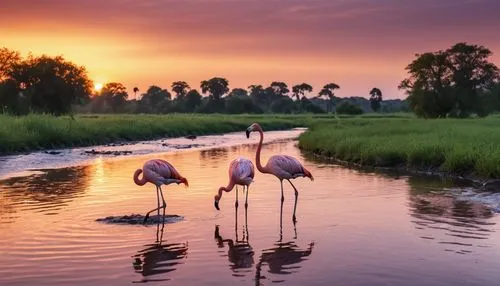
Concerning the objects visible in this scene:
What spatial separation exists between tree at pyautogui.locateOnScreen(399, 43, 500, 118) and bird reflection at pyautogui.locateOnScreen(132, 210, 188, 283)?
235ft

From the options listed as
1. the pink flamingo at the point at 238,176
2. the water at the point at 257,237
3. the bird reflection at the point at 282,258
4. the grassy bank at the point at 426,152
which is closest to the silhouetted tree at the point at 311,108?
the grassy bank at the point at 426,152

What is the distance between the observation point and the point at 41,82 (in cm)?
7000

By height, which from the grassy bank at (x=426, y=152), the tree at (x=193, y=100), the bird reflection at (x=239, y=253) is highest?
the tree at (x=193, y=100)

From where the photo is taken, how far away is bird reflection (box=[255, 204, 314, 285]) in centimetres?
982

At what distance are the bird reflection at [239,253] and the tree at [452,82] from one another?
70.4m

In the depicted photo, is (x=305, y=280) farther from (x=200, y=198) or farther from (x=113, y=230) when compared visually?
(x=200, y=198)

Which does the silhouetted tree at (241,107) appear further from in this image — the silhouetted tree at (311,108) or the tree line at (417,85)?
the tree line at (417,85)

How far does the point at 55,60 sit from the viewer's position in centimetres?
7094

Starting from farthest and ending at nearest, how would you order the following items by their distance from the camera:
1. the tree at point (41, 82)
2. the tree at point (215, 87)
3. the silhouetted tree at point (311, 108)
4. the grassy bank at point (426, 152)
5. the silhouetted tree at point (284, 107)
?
the tree at point (215, 87) < the silhouetted tree at point (284, 107) < the silhouetted tree at point (311, 108) < the tree at point (41, 82) < the grassy bank at point (426, 152)

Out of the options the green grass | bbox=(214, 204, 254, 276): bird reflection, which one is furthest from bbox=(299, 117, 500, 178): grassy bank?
bbox=(214, 204, 254, 276): bird reflection

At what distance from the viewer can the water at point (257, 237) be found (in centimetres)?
952

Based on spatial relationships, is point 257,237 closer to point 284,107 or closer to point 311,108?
point 311,108

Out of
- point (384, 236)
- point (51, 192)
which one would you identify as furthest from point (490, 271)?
point (51, 192)

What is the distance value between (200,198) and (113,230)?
4808mm
